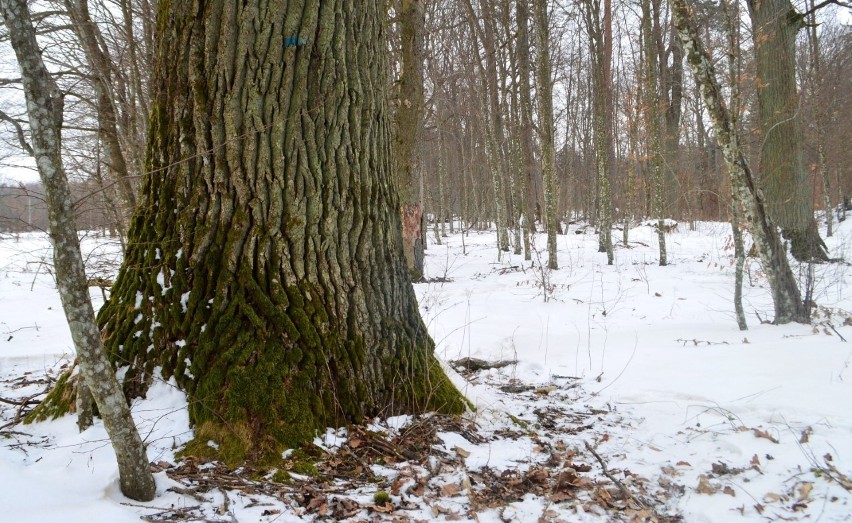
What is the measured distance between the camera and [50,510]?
1699 mm

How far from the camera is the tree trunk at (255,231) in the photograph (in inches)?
102

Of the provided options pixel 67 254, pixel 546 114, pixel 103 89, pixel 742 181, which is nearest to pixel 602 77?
pixel 546 114

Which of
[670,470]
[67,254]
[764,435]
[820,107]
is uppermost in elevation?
[820,107]

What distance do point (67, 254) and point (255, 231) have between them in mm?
977

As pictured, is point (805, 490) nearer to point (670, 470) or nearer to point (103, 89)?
point (670, 470)

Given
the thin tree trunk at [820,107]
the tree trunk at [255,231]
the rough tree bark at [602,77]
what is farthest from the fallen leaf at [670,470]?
the thin tree trunk at [820,107]

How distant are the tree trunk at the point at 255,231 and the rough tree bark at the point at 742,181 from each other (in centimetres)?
403

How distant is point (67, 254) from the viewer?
1751mm

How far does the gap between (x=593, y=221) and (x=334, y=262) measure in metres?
24.1

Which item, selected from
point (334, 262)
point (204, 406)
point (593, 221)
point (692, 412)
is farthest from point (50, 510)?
point (593, 221)

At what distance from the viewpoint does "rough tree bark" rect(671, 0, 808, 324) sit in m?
5.24

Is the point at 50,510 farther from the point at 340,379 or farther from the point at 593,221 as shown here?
the point at 593,221

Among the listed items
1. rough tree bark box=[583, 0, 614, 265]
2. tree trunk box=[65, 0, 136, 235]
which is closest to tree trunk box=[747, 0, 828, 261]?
rough tree bark box=[583, 0, 614, 265]

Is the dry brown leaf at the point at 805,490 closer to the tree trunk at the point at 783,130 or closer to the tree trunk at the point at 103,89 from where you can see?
the tree trunk at the point at 103,89
